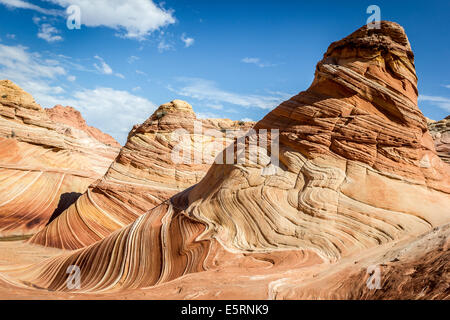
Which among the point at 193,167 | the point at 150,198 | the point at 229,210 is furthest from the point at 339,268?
the point at 193,167

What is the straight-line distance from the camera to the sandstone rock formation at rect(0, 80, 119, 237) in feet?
57.4

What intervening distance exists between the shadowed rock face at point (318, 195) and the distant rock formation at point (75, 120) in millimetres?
53842

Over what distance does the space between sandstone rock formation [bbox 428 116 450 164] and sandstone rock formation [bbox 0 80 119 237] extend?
61.8 feet

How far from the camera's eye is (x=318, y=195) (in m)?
6.74

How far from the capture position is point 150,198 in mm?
15602

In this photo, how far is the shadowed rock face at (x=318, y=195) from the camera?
20.0 ft

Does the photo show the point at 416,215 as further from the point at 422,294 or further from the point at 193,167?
the point at 193,167

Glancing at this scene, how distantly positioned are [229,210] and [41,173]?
16626 millimetres

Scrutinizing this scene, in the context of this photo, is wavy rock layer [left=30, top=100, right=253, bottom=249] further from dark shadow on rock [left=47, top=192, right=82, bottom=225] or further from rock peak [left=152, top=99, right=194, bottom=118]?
dark shadow on rock [left=47, top=192, right=82, bottom=225]

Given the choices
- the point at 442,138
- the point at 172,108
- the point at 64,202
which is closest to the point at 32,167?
the point at 64,202

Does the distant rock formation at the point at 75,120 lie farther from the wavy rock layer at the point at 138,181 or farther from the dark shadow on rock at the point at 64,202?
the wavy rock layer at the point at 138,181

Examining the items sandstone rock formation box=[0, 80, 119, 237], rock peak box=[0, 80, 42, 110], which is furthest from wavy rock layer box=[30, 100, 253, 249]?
rock peak box=[0, 80, 42, 110]

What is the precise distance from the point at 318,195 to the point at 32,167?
18.6 m

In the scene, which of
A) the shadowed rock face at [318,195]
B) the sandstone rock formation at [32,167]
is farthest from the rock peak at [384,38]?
the sandstone rock formation at [32,167]
